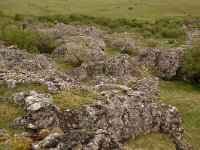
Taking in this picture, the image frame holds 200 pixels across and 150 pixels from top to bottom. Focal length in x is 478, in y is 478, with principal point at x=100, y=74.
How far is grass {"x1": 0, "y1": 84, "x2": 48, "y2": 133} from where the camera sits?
29.4 metres

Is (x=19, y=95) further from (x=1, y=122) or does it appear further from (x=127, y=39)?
(x=127, y=39)

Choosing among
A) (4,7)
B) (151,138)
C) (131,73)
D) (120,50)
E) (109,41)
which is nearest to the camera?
(151,138)

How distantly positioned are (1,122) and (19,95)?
98.1 inches

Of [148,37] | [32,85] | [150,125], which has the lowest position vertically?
[148,37]

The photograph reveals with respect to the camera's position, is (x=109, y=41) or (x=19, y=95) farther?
(x=109, y=41)

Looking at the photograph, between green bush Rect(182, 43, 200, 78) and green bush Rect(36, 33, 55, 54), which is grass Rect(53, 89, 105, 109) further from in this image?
green bush Rect(36, 33, 55, 54)

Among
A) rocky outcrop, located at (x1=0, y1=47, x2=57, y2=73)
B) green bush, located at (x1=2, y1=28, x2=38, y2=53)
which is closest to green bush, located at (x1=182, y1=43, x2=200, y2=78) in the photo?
rocky outcrop, located at (x1=0, y1=47, x2=57, y2=73)

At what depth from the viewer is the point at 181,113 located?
44.8 m

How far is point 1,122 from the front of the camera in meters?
29.9

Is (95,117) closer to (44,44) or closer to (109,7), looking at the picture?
(44,44)

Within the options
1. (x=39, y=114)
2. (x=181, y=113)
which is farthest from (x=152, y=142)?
(x=181, y=113)

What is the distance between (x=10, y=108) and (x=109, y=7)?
273 feet

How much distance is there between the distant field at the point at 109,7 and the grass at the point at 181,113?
5020 centimetres

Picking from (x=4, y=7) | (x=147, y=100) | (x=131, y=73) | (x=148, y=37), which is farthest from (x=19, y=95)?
(x=4, y=7)
